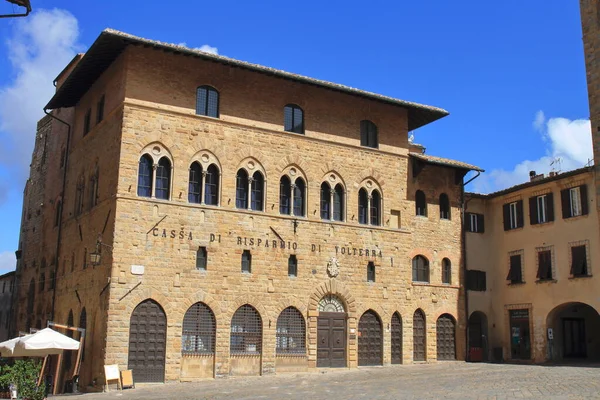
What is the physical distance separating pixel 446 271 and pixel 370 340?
17.1ft

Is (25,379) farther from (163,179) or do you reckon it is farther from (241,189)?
(241,189)

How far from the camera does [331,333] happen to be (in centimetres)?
2441

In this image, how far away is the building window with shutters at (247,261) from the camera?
2300 centimetres

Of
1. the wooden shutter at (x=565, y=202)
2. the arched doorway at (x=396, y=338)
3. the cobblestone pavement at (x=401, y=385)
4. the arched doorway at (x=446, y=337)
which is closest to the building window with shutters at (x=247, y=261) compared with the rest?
the cobblestone pavement at (x=401, y=385)

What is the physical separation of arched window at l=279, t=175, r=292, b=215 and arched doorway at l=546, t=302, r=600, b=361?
41.2ft

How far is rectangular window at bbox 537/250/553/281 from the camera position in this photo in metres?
27.2

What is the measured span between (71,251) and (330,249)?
9645 mm

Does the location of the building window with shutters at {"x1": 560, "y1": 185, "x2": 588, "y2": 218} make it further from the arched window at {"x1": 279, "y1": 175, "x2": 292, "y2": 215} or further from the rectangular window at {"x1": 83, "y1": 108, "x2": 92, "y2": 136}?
the rectangular window at {"x1": 83, "y1": 108, "x2": 92, "y2": 136}

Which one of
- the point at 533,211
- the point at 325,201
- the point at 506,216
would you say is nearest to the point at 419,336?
the point at 325,201

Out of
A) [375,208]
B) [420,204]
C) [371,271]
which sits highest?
[420,204]

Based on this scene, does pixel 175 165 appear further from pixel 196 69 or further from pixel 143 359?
pixel 143 359

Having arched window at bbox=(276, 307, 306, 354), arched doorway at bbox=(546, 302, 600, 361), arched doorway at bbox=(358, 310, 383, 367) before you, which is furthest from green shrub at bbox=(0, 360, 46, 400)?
arched doorway at bbox=(546, 302, 600, 361)

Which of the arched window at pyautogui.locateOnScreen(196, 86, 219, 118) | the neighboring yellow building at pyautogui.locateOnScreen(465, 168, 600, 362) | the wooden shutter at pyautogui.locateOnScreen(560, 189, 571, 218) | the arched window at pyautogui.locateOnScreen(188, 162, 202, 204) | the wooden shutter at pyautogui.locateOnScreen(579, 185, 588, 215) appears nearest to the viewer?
the arched window at pyautogui.locateOnScreen(188, 162, 202, 204)

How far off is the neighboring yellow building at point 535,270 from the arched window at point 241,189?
1092cm
